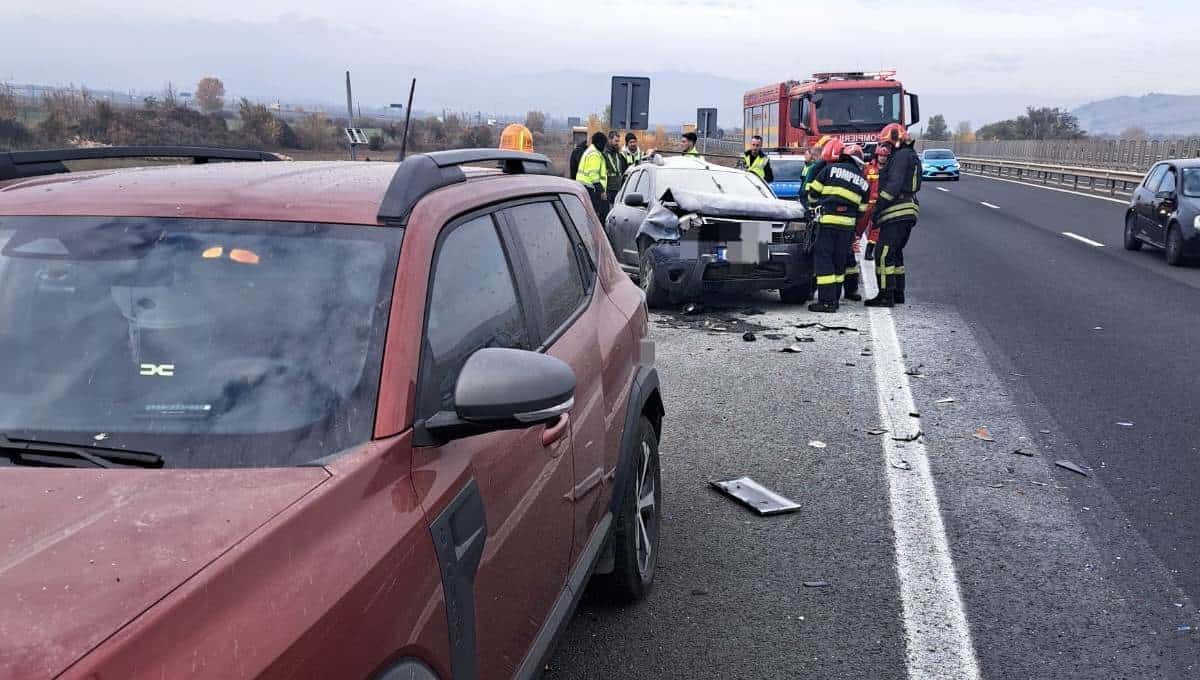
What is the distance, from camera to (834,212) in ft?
36.4

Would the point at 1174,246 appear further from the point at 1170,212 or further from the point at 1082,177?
the point at 1082,177

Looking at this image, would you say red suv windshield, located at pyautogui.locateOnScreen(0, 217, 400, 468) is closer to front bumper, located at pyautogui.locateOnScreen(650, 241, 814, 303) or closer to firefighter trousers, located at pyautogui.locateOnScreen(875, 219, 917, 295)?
front bumper, located at pyautogui.locateOnScreen(650, 241, 814, 303)

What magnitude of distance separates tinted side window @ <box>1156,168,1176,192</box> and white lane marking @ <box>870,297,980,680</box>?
448 inches

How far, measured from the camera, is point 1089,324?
10383mm

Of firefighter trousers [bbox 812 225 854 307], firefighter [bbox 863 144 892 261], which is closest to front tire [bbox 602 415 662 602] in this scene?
firefighter trousers [bbox 812 225 854 307]

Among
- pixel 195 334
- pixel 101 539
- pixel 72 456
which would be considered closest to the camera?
pixel 101 539

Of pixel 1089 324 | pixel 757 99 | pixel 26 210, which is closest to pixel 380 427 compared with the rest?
pixel 26 210

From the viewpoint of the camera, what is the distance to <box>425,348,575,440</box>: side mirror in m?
2.21

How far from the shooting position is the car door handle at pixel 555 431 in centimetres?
282

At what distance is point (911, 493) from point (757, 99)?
2693 centimetres

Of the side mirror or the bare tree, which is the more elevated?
the bare tree

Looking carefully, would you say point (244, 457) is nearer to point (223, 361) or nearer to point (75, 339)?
point (223, 361)

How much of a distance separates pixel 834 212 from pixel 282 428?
962 centimetres

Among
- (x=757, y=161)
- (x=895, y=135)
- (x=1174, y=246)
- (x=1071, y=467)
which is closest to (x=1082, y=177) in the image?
(x=1174, y=246)
